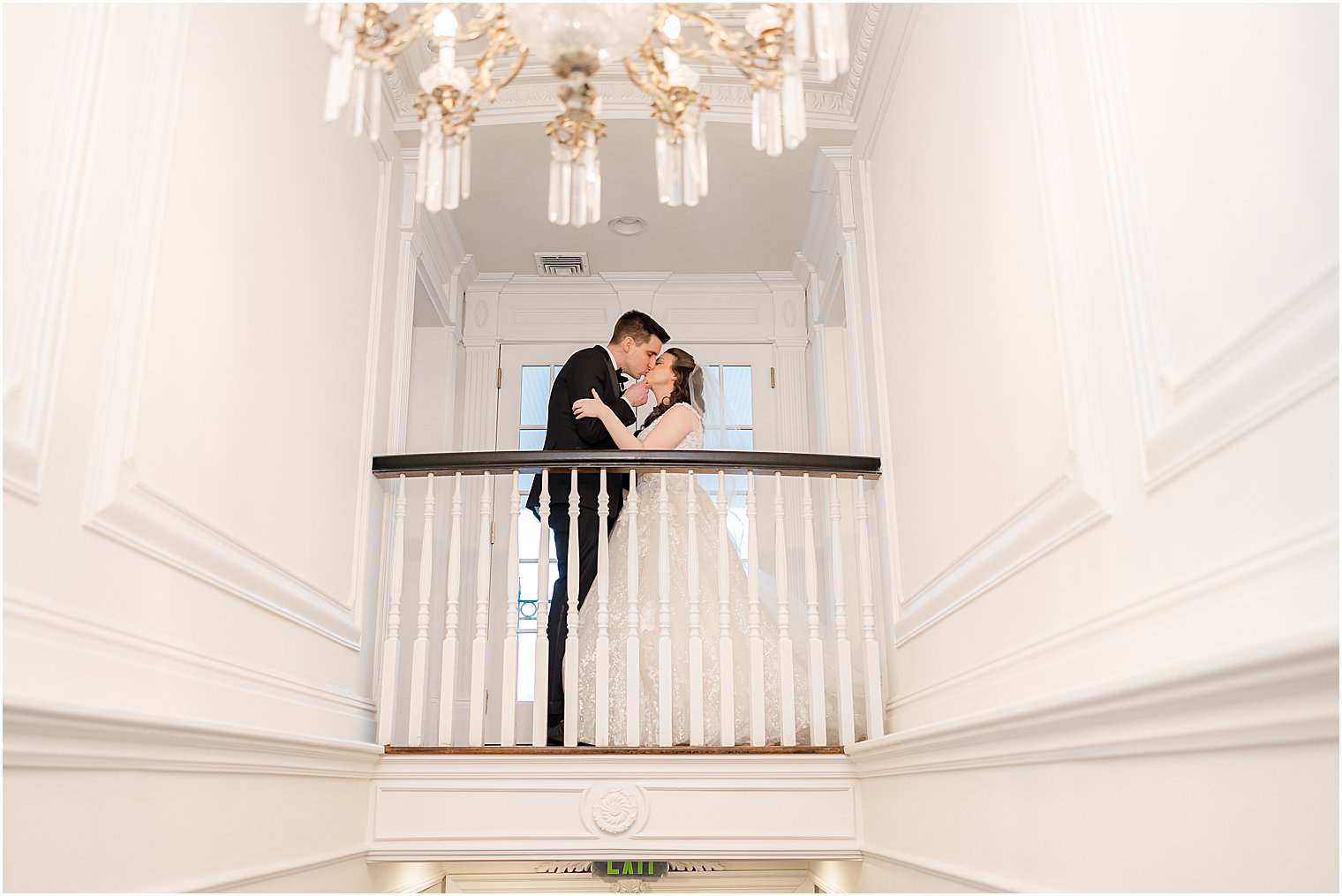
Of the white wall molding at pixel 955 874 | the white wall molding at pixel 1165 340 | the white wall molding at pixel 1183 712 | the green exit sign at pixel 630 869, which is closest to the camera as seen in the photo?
the white wall molding at pixel 1183 712

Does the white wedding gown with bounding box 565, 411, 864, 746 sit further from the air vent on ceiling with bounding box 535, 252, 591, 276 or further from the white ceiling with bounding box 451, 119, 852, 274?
the air vent on ceiling with bounding box 535, 252, 591, 276

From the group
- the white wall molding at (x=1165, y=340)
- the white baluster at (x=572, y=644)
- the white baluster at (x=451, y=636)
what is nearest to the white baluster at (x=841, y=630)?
the white baluster at (x=572, y=644)

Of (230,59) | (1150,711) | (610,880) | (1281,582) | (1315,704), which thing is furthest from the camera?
(610,880)

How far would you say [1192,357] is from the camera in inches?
65.6

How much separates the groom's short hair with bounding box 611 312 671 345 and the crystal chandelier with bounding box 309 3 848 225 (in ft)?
8.51

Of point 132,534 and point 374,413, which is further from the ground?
point 374,413

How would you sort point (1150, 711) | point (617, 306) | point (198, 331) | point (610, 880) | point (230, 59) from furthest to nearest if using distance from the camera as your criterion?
point (617, 306) → point (610, 880) → point (230, 59) → point (198, 331) → point (1150, 711)

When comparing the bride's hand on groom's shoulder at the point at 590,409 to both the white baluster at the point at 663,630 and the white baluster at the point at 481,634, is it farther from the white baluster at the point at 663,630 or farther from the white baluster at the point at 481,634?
the white baluster at the point at 481,634

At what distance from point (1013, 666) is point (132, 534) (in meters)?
1.92

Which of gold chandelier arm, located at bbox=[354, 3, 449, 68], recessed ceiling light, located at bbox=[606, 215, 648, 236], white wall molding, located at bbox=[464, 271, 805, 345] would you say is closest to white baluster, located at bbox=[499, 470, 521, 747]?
gold chandelier arm, located at bbox=[354, 3, 449, 68]

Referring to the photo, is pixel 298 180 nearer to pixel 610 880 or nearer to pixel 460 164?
pixel 460 164

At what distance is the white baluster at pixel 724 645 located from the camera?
3443 mm

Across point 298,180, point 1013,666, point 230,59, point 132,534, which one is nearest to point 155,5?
point 230,59

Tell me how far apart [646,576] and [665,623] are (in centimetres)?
30
